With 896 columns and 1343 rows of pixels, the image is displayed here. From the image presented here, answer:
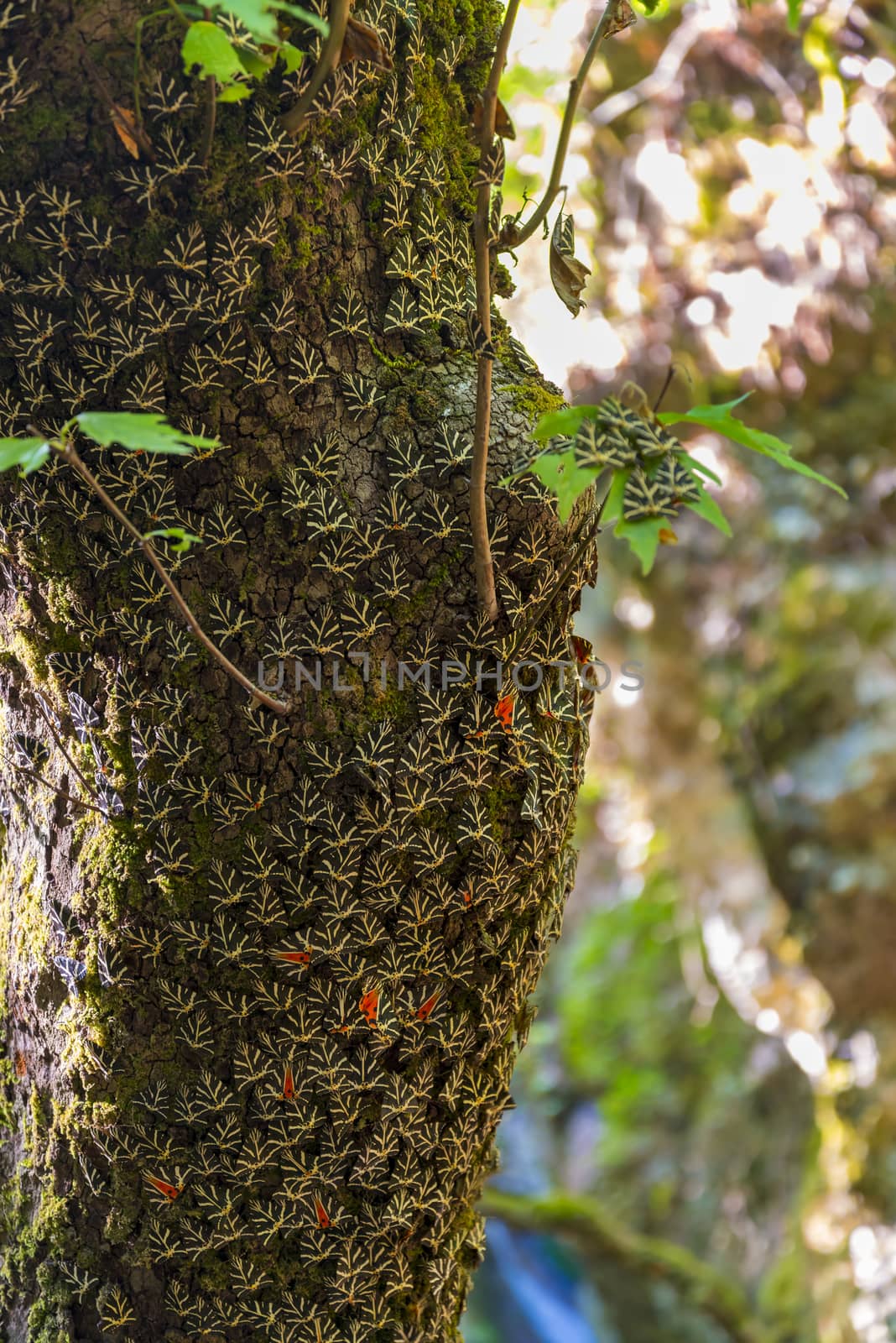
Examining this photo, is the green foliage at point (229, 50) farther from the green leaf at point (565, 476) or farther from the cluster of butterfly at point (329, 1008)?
the cluster of butterfly at point (329, 1008)

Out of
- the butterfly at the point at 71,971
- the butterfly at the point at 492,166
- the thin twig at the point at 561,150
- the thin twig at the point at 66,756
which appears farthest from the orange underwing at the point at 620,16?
the butterfly at the point at 71,971

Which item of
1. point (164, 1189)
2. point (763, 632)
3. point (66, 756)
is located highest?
point (66, 756)

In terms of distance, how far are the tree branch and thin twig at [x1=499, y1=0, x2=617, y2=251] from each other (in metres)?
2.13

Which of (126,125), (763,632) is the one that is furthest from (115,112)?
(763,632)

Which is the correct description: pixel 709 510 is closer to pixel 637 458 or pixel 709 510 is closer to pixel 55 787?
pixel 637 458

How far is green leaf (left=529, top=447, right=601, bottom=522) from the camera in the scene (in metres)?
0.65

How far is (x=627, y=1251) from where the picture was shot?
2.61 metres

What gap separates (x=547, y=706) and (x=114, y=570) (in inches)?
14.0

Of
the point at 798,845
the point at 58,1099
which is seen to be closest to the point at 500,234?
the point at 58,1099

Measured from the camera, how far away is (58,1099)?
Answer: 0.88m

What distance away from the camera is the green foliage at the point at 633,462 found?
658 millimetres

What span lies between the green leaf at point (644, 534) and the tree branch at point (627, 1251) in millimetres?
2095

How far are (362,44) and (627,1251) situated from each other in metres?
2.65

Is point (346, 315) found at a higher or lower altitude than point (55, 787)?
higher
